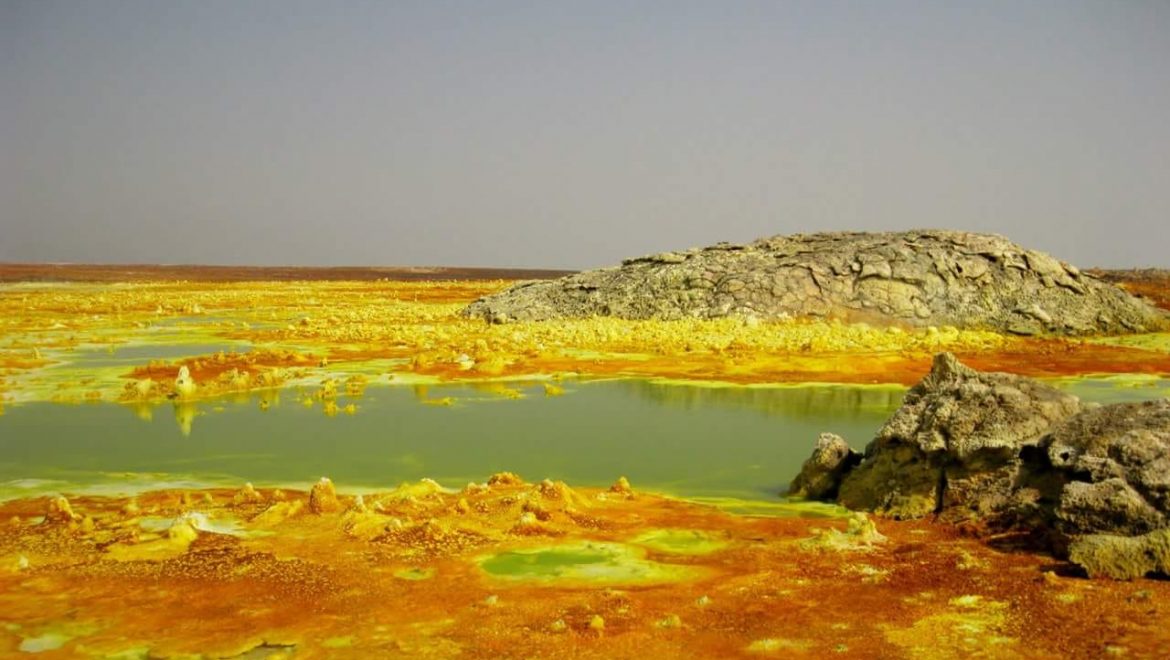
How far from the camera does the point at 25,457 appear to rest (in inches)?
376

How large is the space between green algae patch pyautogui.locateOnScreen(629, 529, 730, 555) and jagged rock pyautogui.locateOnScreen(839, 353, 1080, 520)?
1.65 m

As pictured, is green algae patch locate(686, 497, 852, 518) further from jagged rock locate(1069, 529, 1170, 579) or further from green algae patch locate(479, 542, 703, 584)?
jagged rock locate(1069, 529, 1170, 579)

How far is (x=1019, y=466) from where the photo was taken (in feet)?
21.8

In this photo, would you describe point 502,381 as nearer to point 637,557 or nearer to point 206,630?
point 637,557

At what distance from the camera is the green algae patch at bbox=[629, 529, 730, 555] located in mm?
6090

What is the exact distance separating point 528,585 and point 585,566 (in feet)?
1.68

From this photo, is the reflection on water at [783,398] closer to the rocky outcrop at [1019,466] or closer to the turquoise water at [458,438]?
the turquoise water at [458,438]

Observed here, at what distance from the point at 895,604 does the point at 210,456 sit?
7.44m

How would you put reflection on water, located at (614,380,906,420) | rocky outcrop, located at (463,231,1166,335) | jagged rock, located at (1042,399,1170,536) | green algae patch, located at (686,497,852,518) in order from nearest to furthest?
jagged rock, located at (1042,399,1170,536) → green algae patch, located at (686,497,852,518) → reflection on water, located at (614,380,906,420) → rocky outcrop, located at (463,231,1166,335)

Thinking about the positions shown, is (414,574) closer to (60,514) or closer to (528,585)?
(528,585)

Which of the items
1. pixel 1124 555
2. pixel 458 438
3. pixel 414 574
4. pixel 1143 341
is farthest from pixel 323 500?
pixel 1143 341

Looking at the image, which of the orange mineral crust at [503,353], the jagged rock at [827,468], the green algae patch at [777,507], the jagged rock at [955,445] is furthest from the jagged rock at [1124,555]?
the orange mineral crust at [503,353]

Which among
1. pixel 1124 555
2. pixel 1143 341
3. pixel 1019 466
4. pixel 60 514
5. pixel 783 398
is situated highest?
pixel 1143 341

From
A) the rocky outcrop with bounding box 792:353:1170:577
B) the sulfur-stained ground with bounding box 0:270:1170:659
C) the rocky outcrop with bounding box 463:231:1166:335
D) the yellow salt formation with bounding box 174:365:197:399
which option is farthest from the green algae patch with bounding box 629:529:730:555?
the rocky outcrop with bounding box 463:231:1166:335
